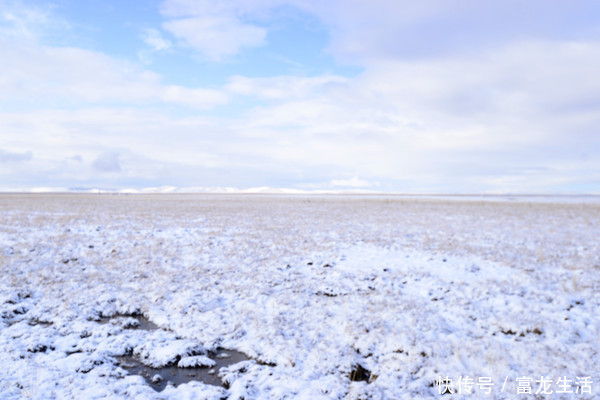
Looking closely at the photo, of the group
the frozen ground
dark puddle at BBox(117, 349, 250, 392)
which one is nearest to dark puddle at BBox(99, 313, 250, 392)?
dark puddle at BBox(117, 349, 250, 392)

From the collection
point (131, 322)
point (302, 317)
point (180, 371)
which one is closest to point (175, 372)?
point (180, 371)

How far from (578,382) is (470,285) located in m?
5.22

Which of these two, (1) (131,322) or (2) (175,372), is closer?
(2) (175,372)

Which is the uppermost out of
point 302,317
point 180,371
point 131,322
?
point 302,317

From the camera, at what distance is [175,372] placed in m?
6.64

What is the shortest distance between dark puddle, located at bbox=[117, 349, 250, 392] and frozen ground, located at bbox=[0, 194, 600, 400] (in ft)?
0.52

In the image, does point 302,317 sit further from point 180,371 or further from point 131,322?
point 131,322

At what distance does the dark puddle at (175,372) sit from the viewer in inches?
249

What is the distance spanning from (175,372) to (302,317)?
10.5ft

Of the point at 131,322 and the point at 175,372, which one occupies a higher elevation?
the point at 131,322

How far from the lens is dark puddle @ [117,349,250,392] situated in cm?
632

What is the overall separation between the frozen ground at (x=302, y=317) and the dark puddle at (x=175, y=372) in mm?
160

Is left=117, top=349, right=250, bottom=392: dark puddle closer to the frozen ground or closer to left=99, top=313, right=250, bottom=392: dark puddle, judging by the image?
left=99, top=313, right=250, bottom=392: dark puddle

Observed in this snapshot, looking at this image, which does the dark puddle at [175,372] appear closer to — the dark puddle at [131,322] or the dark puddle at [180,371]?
the dark puddle at [180,371]
